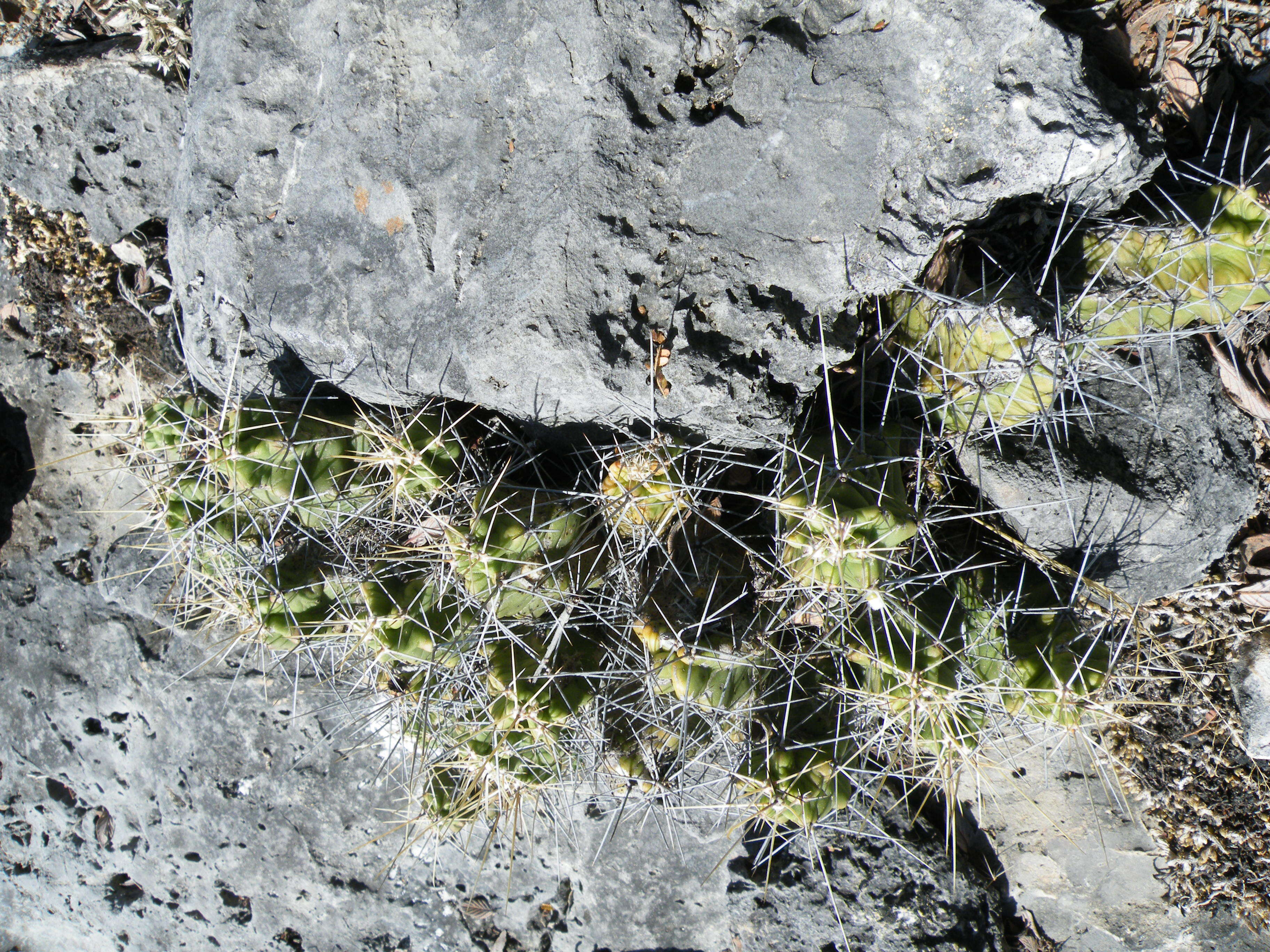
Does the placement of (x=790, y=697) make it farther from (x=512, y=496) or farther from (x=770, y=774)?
(x=512, y=496)

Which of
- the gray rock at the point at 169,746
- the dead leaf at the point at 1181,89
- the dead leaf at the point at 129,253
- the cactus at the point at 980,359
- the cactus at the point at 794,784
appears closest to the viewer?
the cactus at the point at 980,359

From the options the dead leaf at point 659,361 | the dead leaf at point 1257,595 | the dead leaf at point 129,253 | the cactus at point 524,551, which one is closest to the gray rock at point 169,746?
the dead leaf at point 129,253

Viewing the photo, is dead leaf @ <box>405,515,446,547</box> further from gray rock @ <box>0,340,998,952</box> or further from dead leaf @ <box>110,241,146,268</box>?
dead leaf @ <box>110,241,146,268</box>

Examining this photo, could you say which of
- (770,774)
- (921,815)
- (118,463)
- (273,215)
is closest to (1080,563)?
(770,774)

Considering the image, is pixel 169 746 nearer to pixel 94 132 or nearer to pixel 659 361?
pixel 94 132

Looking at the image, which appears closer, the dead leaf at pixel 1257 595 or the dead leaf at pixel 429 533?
the dead leaf at pixel 429 533

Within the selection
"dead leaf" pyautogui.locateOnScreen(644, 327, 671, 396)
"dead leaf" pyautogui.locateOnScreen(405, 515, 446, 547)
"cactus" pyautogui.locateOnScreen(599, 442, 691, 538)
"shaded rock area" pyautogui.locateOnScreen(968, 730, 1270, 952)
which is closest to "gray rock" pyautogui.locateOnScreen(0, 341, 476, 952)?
"dead leaf" pyautogui.locateOnScreen(405, 515, 446, 547)

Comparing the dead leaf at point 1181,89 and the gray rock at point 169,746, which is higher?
the dead leaf at point 1181,89

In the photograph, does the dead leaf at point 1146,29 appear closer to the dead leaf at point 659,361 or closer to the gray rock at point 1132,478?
the gray rock at point 1132,478
